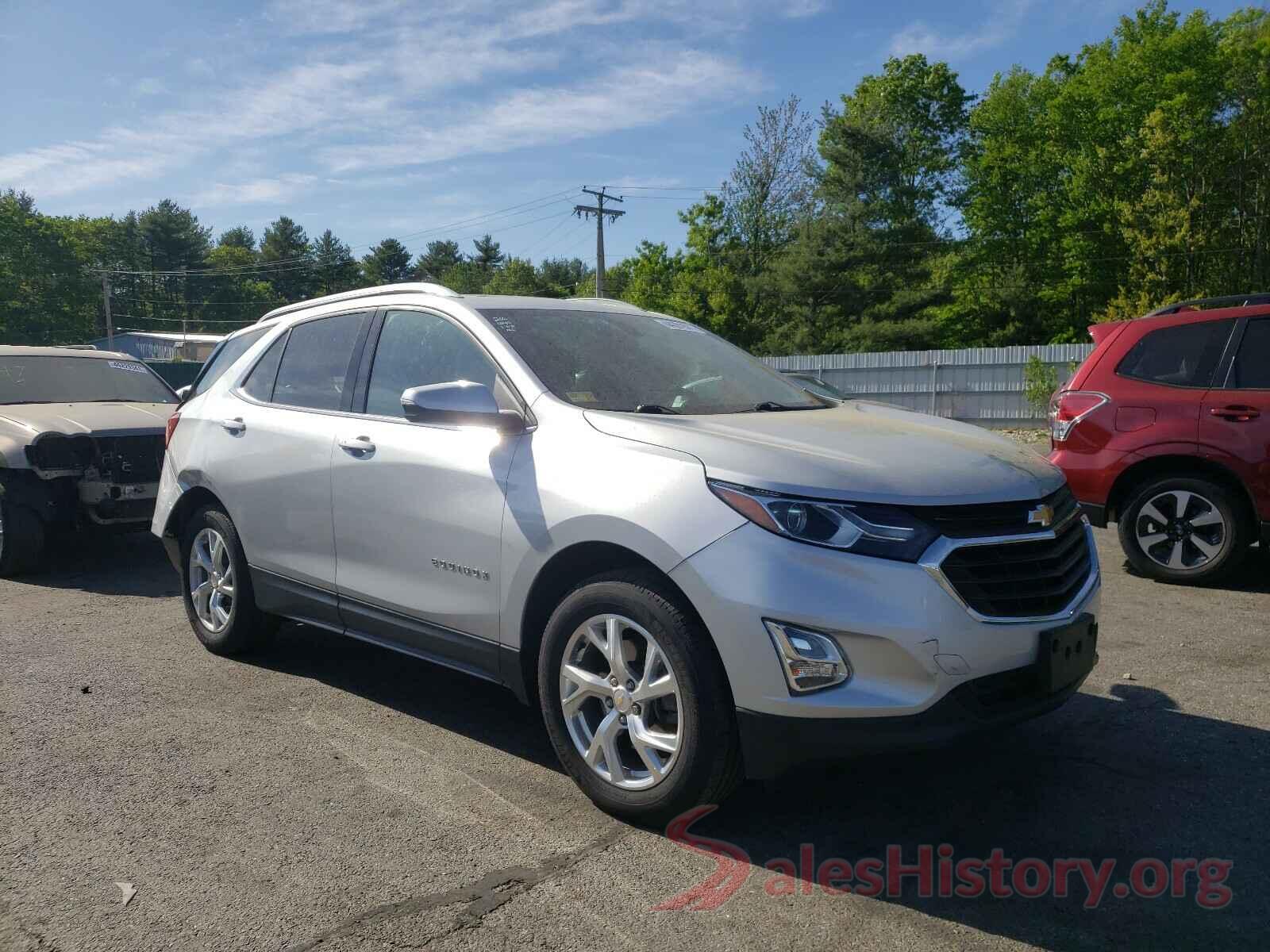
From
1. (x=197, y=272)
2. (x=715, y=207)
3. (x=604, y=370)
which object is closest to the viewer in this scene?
(x=604, y=370)

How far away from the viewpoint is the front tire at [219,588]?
507cm

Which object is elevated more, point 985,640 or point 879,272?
point 879,272

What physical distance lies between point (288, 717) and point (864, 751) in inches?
102

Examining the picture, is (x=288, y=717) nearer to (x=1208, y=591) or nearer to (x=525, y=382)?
(x=525, y=382)

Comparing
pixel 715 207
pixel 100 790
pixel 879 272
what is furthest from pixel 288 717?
pixel 715 207

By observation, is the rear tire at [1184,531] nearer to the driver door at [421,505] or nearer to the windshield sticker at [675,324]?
the windshield sticker at [675,324]

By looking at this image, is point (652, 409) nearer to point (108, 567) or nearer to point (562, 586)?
point (562, 586)

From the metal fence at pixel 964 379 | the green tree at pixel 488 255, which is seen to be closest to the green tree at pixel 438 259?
the green tree at pixel 488 255

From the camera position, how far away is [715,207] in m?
55.0

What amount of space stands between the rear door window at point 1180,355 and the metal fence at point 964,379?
59.4ft

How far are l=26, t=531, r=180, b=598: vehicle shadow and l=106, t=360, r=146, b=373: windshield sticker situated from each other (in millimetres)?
1523

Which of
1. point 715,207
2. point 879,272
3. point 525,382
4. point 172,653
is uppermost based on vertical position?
point 715,207

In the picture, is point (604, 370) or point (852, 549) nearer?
point (852, 549)

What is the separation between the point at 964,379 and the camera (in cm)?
2591
